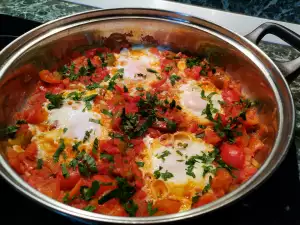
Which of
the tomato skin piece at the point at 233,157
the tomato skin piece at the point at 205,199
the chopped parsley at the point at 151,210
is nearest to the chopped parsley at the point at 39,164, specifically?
the chopped parsley at the point at 151,210

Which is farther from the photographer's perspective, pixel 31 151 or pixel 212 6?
pixel 212 6

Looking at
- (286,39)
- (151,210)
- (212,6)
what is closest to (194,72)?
(286,39)

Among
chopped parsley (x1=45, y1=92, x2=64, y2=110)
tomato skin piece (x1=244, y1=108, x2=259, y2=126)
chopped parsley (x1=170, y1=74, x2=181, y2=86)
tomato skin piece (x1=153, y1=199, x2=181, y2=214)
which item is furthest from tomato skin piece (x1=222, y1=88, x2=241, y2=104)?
chopped parsley (x1=45, y1=92, x2=64, y2=110)

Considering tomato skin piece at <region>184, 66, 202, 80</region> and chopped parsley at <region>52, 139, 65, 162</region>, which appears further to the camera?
tomato skin piece at <region>184, 66, 202, 80</region>

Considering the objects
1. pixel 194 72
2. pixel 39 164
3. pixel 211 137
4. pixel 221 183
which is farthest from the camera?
pixel 194 72

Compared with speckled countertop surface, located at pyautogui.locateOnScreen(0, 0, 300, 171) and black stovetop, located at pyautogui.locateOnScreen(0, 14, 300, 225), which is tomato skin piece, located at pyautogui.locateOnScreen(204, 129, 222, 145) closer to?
black stovetop, located at pyautogui.locateOnScreen(0, 14, 300, 225)

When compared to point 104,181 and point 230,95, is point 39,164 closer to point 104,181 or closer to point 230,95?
point 104,181
